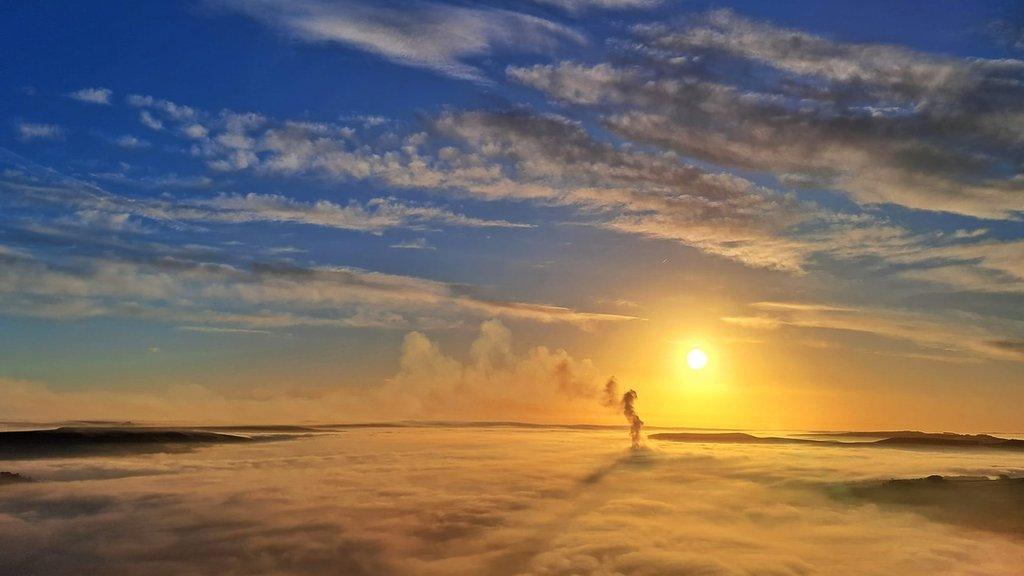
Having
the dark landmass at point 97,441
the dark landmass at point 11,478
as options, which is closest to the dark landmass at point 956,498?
the dark landmass at point 11,478

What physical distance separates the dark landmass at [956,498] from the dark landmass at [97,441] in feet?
378

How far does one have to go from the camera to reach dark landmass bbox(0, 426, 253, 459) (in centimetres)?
12450

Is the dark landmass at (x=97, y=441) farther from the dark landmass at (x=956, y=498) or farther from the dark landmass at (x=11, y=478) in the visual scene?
the dark landmass at (x=956, y=498)

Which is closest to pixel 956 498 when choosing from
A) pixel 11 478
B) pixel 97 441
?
pixel 11 478

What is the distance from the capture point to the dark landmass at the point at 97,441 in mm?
124500

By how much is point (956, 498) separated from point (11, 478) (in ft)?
334

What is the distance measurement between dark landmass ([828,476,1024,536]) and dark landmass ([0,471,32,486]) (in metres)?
89.9

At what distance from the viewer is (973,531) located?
191 ft

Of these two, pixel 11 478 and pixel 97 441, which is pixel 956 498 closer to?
pixel 11 478

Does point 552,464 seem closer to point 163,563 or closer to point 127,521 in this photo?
point 127,521

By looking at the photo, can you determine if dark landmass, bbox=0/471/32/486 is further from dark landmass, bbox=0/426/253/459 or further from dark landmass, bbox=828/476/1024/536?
dark landmass, bbox=828/476/1024/536

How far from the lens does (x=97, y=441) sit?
143m

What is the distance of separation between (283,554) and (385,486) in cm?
3392

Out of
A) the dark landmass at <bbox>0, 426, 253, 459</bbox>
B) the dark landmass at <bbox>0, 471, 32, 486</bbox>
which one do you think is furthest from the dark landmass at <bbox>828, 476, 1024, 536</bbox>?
the dark landmass at <bbox>0, 426, 253, 459</bbox>
